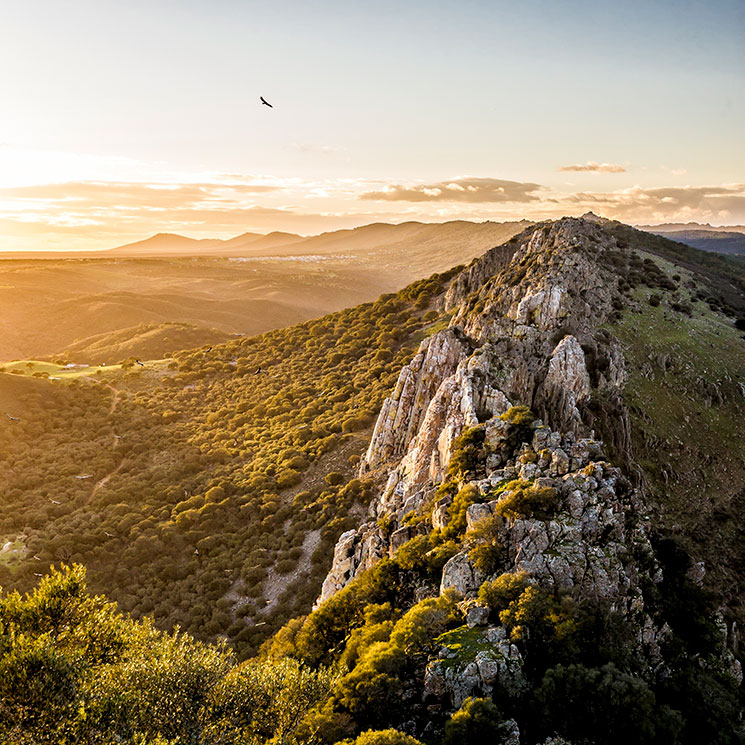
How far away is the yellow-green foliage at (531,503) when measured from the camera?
24531mm

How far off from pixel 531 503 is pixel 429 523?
297 inches

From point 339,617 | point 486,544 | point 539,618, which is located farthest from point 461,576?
point 339,617

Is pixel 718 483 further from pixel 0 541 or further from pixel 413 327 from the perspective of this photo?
pixel 0 541

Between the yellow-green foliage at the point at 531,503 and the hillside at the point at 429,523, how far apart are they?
0.36ft

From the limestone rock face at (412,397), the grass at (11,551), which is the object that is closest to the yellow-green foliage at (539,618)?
the limestone rock face at (412,397)

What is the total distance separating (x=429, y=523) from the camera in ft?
100

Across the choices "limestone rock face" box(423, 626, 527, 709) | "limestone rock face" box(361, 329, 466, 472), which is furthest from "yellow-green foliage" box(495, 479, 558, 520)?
"limestone rock face" box(361, 329, 466, 472)

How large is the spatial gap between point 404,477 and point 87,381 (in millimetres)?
76521

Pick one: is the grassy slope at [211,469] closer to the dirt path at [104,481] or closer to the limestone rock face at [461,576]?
the dirt path at [104,481]

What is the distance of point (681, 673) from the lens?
69.8ft

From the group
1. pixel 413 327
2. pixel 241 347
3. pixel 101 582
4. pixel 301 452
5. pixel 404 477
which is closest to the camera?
pixel 404 477

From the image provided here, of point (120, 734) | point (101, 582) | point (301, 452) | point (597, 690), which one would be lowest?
point (101, 582)

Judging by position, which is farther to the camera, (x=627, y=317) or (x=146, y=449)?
(x=146, y=449)

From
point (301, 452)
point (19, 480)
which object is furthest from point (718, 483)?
point (19, 480)
